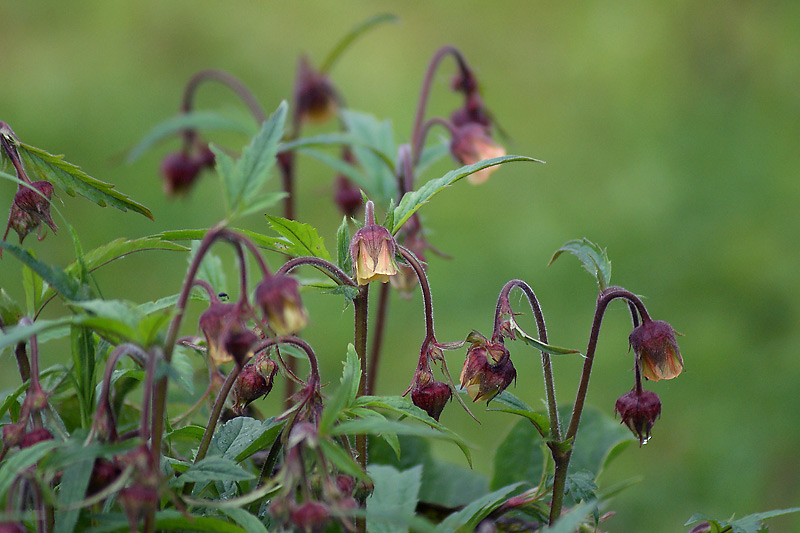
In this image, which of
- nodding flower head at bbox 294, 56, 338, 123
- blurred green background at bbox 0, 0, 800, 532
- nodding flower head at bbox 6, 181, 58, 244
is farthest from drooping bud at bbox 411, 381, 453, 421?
blurred green background at bbox 0, 0, 800, 532

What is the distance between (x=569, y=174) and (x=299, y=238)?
6.60ft

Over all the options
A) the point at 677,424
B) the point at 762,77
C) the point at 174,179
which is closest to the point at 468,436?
the point at 677,424

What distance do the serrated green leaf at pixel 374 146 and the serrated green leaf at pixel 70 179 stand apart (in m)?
0.54

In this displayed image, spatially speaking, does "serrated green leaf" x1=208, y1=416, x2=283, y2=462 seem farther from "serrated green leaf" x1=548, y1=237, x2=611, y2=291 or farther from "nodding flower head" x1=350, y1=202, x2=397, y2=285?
"serrated green leaf" x1=548, y1=237, x2=611, y2=291

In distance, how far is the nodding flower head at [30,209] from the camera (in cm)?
67

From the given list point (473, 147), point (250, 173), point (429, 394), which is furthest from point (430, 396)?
point (473, 147)

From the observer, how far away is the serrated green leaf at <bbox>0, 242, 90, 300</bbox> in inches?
22.0

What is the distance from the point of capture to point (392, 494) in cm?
79

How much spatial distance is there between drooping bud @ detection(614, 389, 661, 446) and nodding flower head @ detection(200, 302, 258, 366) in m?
0.33

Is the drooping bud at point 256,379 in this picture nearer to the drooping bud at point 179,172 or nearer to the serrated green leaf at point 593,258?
the serrated green leaf at point 593,258

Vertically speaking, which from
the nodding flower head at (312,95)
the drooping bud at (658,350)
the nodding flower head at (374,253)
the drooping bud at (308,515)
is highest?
the nodding flower head at (312,95)

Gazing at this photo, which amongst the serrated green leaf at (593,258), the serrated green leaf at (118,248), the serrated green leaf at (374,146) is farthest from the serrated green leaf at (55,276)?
the serrated green leaf at (374,146)

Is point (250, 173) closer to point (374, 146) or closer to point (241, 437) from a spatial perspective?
point (241, 437)

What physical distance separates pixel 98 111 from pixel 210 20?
61 centimetres
